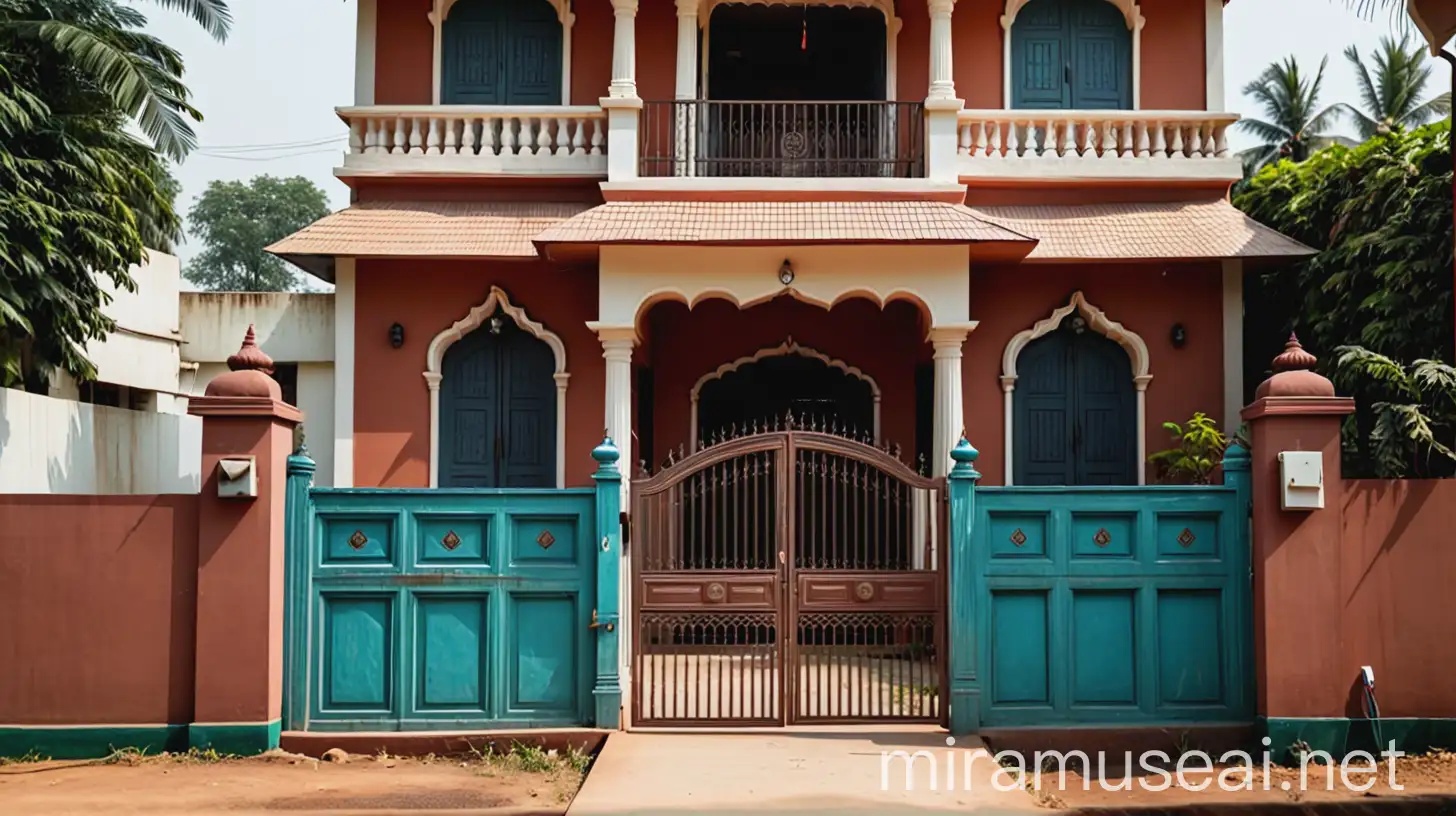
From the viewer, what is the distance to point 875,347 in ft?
46.3

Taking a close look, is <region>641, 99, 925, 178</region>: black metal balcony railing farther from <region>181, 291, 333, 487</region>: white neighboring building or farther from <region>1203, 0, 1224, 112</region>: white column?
<region>181, 291, 333, 487</region>: white neighboring building

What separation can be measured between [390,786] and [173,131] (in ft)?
27.8

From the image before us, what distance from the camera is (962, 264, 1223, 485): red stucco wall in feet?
43.2

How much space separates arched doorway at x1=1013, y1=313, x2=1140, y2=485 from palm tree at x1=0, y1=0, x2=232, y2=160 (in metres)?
8.75

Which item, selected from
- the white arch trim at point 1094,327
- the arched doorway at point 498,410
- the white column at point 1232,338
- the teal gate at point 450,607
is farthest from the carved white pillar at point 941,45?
the teal gate at point 450,607

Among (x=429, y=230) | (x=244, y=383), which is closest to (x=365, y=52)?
(x=429, y=230)

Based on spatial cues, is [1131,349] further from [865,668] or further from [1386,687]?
[1386,687]

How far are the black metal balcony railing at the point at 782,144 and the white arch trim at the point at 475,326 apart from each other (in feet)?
6.19

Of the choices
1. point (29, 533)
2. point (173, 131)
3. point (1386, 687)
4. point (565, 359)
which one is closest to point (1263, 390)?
point (1386, 687)

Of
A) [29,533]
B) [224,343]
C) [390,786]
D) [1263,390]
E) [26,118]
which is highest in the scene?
[26,118]

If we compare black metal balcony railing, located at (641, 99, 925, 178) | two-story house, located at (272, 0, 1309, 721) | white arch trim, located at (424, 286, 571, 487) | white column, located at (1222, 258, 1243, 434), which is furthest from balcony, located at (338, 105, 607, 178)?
white column, located at (1222, 258, 1243, 434)

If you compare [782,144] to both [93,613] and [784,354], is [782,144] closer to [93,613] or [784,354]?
[784,354]

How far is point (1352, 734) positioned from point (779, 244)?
237 inches

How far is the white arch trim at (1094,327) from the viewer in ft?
43.0
